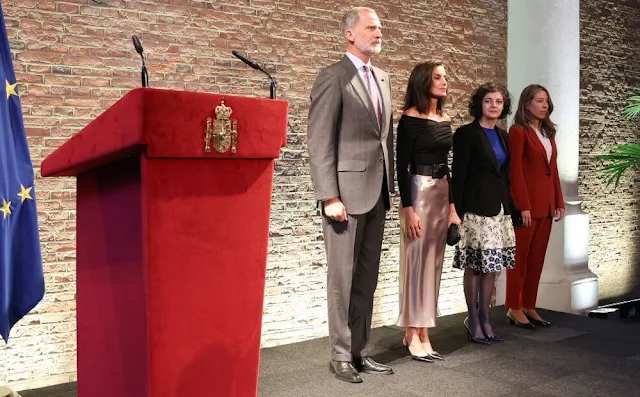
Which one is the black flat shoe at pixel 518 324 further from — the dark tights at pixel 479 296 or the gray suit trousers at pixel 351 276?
the gray suit trousers at pixel 351 276

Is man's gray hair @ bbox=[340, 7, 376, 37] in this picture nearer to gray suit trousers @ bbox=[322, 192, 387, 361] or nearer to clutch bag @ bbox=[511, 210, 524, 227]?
gray suit trousers @ bbox=[322, 192, 387, 361]

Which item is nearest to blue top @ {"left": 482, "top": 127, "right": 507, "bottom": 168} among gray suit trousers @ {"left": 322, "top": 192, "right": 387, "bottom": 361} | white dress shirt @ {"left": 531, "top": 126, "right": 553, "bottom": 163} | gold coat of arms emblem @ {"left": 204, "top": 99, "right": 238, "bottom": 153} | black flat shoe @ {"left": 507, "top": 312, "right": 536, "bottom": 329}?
white dress shirt @ {"left": 531, "top": 126, "right": 553, "bottom": 163}

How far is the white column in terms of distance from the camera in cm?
615

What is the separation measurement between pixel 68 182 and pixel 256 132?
2.66m

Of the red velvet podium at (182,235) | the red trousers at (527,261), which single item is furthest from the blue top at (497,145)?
the red velvet podium at (182,235)

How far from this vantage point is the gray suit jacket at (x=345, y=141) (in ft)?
12.0

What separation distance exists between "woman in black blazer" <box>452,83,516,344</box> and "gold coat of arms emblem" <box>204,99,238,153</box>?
330 centimetres

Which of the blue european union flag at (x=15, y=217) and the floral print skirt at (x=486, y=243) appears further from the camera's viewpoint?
the floral print skirt at (x=486, y=243)

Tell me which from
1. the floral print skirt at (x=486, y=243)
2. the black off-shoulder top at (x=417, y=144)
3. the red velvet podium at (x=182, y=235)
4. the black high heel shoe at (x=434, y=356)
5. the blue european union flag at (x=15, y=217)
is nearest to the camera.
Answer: the red velvet podium at (x=182, y=235)

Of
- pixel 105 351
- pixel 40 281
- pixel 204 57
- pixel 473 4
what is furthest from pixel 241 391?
pixel 473 4

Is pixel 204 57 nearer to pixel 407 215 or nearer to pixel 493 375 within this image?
pixel 407 215

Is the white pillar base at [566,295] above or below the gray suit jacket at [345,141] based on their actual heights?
below

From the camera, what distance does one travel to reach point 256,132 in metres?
1.67

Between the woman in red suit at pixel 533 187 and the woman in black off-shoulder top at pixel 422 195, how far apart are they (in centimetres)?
105
